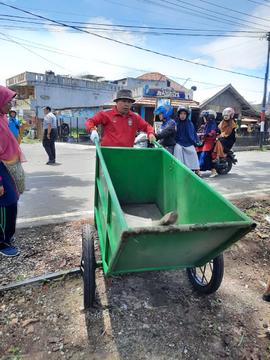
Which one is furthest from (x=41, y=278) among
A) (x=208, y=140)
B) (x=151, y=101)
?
(x=151, y=101)

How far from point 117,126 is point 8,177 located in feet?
4.93

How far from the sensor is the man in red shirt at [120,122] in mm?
3906

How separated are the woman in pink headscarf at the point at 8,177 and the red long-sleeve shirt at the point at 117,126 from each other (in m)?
1.08

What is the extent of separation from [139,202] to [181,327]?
1717 millimetres

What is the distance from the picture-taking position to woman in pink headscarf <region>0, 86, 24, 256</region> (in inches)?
124

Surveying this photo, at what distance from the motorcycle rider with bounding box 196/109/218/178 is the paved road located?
0.90 feet

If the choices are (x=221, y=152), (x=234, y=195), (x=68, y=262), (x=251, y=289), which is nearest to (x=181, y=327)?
(x=251, y=289)

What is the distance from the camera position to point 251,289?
3.12 metres

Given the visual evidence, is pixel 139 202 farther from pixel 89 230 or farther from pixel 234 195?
pixel 234 195

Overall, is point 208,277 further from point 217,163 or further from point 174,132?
point 217,163

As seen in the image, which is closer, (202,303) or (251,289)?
(202,303)

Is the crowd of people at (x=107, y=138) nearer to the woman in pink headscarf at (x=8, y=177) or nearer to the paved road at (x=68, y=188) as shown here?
the woman in pink headscarf at (x=8, y=177)

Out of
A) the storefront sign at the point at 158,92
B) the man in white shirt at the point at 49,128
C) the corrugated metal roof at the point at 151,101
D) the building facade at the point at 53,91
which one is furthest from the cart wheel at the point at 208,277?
the building facade at the point at 53,91

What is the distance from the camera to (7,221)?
3.42 meters
